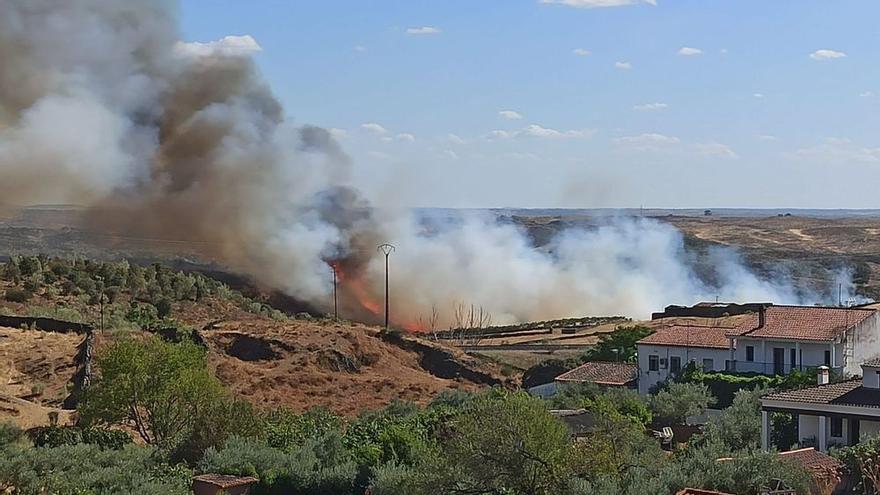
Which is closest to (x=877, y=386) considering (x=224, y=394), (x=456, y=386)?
(x=224, y=394)

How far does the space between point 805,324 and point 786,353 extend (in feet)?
5.14

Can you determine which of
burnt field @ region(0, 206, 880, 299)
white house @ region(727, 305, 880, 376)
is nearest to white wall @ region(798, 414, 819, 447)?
white house @ region(727, 305, 880, 376)

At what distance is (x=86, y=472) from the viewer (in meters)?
27.7

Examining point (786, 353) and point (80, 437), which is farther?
point (786, 353)

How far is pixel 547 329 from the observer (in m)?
75.5

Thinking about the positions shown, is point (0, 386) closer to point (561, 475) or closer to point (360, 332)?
point (360, 332)

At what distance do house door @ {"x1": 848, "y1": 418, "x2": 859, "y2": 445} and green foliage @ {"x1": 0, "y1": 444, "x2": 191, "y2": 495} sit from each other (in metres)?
16.7

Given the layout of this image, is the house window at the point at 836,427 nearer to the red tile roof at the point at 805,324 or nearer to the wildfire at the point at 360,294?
the red tile roof at the point at 805,324

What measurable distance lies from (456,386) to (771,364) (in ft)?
46.2

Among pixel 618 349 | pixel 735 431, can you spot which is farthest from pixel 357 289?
pixel 735 431

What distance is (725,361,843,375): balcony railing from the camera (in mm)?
44062

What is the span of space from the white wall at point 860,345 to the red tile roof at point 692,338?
4.76 m

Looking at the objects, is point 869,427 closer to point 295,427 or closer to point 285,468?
point 285,468

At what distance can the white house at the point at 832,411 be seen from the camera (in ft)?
102
